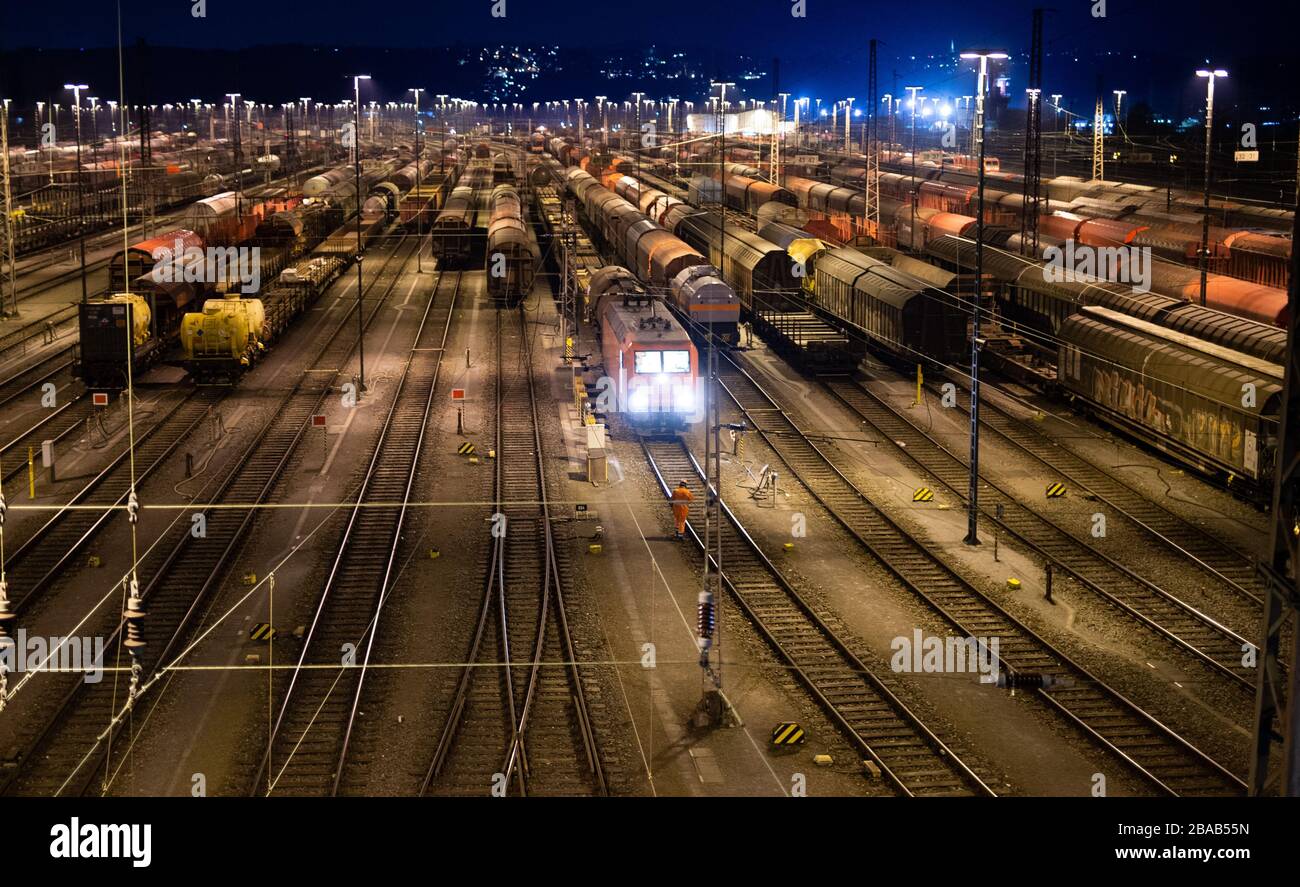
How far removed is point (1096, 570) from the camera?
21.2 metres

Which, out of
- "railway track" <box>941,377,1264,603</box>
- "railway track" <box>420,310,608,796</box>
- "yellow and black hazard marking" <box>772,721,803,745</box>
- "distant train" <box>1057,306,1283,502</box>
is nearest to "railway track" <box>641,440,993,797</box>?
"yellow and black hazard marking" <box>772,721,803,745</box>

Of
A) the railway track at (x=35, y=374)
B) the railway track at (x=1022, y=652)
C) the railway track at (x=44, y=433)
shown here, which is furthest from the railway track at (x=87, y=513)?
the railway track at (x=1022, y=652)

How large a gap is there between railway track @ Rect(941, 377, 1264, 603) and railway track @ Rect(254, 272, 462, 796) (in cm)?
1181

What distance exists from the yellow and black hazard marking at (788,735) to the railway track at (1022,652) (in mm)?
3250

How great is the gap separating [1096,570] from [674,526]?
731cm

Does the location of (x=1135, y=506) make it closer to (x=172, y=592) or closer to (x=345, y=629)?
(x=345, y=629)

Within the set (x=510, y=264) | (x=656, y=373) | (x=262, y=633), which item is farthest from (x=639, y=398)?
(x=510, y=264)

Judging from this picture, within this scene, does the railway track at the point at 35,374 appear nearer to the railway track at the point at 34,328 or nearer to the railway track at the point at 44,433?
the railway track at the point at 34,328

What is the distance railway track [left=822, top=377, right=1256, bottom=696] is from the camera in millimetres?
→ 17844

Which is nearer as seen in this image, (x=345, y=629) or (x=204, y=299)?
(x=345, y=629)

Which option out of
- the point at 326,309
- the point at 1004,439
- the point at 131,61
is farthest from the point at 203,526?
the point at 131,61

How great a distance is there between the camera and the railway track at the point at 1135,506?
2100cm

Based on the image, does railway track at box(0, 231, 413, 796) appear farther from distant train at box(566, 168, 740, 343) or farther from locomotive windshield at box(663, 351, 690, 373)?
distant train at box(566, 168, 740, 343)

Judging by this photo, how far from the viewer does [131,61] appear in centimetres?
16912
